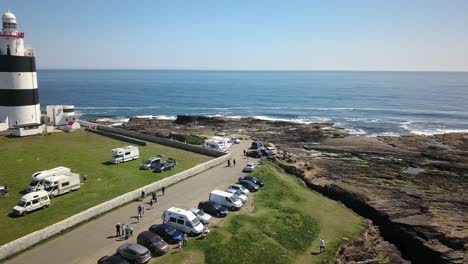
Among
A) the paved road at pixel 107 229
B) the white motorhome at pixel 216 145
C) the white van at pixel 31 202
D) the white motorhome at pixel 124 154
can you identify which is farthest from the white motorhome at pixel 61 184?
the white motorhome at pixel 216 145

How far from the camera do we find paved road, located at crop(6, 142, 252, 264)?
20719mm

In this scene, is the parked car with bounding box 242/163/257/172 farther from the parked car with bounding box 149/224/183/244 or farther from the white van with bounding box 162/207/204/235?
the parked car with bounding box 149/224/183/244

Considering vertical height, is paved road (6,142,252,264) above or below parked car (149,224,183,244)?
below

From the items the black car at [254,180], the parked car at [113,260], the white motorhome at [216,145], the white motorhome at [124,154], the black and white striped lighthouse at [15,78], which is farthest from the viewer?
the white motorhome at [216,145]

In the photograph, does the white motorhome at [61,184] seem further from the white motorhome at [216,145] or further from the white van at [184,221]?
the white motorhome at [216,145]

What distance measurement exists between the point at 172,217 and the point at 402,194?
77.7 ft

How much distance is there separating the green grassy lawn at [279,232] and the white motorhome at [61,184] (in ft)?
41.1

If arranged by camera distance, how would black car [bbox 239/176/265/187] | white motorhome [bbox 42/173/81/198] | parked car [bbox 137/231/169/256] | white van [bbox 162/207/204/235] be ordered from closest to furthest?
1. parked car [bbox 137/231/169/256]
2. white van [bbox 162/207/204/235]
3. white motorhome [bbox 42/173/81/198]
4. black car [bbox 239/176/265/187]

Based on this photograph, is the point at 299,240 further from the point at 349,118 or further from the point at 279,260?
the point at 349,118

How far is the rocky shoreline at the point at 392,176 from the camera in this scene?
93.1 ft

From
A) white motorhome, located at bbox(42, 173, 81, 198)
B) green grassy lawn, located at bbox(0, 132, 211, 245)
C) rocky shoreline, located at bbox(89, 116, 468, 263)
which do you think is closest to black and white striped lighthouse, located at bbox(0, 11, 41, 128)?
green grassy lawn, located at bbox(0, 132, 211, 245)

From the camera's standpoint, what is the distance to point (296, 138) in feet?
222

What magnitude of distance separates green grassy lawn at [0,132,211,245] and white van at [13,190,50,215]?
417mm

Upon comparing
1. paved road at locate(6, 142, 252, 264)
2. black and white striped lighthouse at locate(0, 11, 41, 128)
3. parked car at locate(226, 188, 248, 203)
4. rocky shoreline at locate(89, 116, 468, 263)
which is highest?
black and white striped lighthouse at locate(0, 11, 41, 128)
